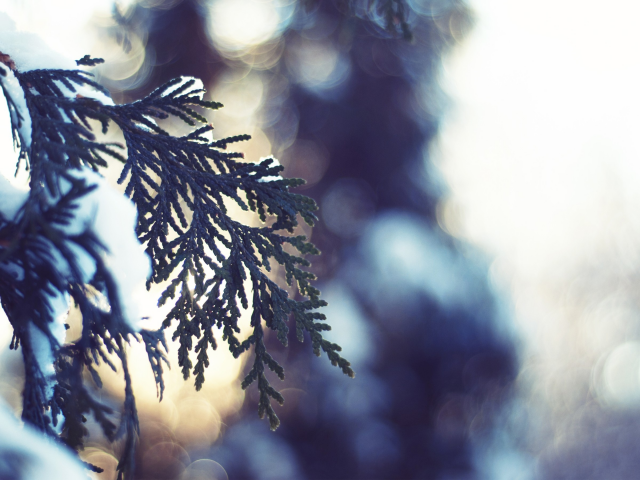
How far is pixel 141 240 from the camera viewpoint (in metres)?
1.77

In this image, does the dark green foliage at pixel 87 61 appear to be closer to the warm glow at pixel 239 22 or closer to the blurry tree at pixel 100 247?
the blurry tree at pixel 100 247

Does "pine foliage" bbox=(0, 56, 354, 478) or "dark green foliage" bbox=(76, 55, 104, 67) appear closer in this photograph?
"pine foliage" bbox=(0, 56, 354, 478)

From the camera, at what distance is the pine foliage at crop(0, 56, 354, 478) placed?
1.28 meters

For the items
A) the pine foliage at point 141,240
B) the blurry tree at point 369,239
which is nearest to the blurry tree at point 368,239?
the blurry tree at point 369,239

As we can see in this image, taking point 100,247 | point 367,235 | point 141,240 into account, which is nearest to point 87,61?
point 141,240

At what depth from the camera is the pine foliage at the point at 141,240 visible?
4.18 ft

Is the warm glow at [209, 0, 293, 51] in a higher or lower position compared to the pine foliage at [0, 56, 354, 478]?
higher

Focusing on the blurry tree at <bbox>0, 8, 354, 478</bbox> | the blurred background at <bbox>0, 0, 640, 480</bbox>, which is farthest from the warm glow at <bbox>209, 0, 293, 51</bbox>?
the blurry tree at <bbox>0, 8, 354, 478</bbox>

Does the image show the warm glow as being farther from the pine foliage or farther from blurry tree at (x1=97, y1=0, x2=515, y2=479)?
the pine foliage

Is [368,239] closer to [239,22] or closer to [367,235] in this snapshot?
[367,235]

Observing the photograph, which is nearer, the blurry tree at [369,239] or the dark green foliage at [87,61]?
the dark green foliage at [87,61]

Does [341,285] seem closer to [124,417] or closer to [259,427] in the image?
[259,427]

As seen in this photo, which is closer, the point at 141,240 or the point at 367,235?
the point at 141,240

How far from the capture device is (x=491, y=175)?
38.0 ft
